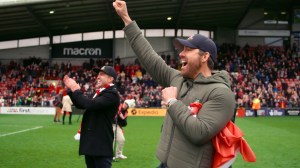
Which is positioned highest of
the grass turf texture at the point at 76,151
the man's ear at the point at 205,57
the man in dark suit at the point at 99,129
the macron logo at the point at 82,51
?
the macron logo at the point at 82,51

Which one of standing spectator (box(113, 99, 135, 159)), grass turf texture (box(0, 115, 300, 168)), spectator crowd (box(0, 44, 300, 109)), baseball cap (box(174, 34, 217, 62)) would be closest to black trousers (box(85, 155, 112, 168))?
baseball cap (box(174, 34, 217, 62))

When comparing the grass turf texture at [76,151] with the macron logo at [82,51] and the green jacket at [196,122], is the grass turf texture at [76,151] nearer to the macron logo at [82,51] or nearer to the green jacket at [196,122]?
the green jacket at [196,122]

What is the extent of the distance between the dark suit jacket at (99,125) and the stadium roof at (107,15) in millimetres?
25138

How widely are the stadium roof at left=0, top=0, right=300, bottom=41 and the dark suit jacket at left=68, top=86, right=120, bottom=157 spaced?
2514 cm

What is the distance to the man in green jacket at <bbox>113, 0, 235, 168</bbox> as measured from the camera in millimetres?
3023

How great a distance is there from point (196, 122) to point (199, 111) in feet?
0.45

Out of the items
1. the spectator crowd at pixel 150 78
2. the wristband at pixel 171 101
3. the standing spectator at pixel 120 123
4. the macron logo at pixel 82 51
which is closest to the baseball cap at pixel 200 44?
the wristband at pixel 171 101

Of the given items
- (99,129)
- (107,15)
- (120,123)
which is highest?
(107,15)

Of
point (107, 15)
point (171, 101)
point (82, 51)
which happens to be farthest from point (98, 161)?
point (82, 51)

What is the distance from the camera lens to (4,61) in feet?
147

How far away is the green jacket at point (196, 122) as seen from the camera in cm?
301

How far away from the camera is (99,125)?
595 cm

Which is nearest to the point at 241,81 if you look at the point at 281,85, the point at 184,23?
the point at 281,85

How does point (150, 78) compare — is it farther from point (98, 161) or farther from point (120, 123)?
point (98, 161)
